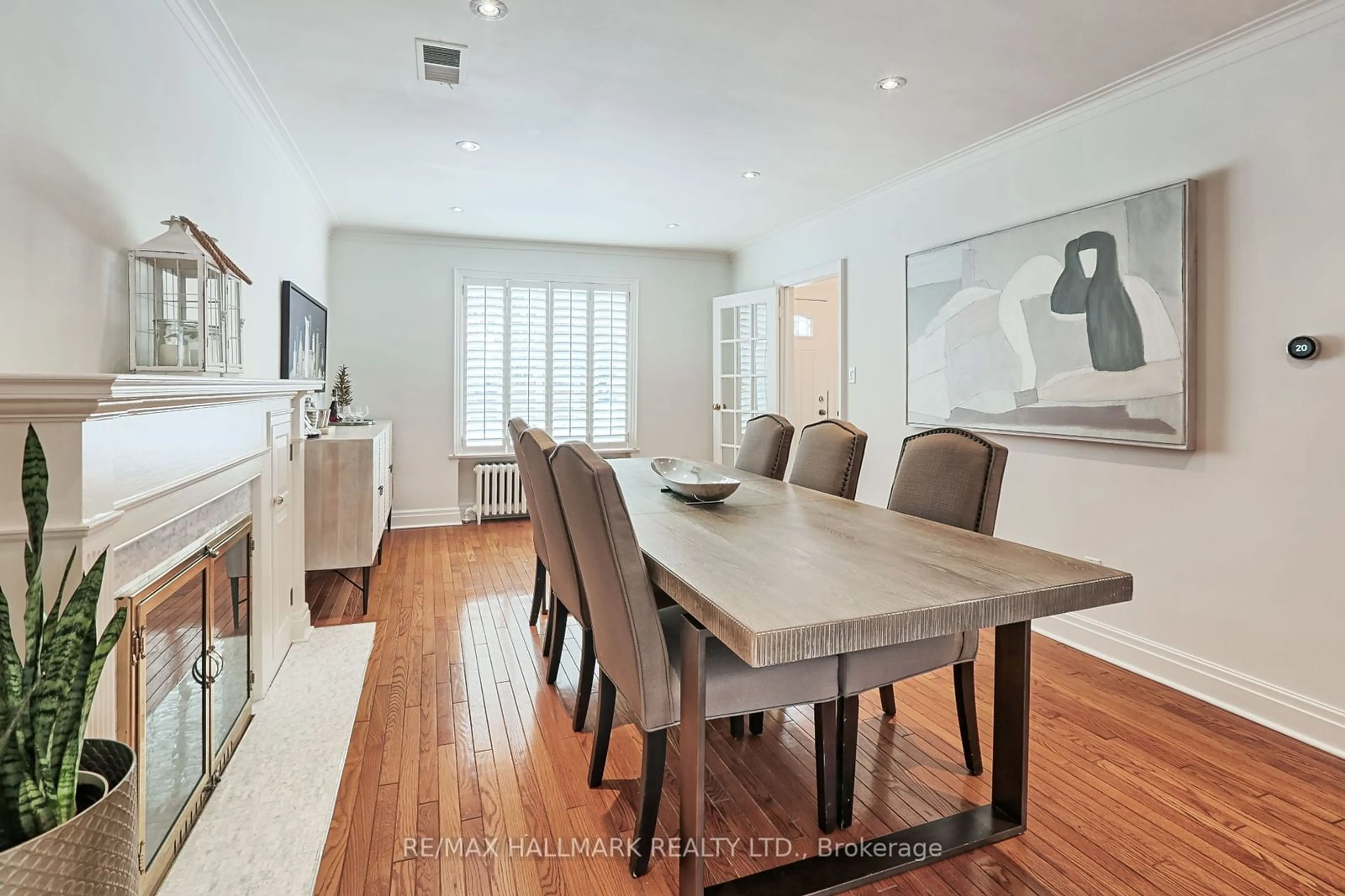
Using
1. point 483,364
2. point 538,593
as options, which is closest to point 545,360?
point 483,364

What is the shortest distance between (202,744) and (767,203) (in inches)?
167

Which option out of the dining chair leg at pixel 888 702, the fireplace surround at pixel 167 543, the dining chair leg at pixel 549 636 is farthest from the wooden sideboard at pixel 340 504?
the dining chair leg at pixel 888 702

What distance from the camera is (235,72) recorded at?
2701mm

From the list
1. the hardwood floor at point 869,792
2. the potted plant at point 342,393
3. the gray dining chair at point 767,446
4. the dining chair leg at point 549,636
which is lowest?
the hardwood floor at point 869,792

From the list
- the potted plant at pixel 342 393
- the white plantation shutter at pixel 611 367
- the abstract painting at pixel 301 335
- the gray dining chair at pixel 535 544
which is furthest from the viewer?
the white plantation shutter at pixel 611 367

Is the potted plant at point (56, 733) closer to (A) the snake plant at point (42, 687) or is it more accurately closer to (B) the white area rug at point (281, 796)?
(A) the snake plant at point (42, 687)

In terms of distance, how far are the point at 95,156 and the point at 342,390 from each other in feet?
11.9

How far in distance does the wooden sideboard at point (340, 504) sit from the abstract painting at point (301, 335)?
0.66m

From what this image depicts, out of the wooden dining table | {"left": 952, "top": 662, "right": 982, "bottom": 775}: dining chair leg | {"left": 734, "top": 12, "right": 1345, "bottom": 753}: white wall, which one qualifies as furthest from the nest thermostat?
{"left": 952, "top": 662, "right": 982, "bottom": 775}: dining chair leg

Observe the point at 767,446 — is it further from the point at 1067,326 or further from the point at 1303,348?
the point at 1303,348

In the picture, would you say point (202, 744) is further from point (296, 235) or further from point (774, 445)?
point (296, 235)

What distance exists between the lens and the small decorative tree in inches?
203

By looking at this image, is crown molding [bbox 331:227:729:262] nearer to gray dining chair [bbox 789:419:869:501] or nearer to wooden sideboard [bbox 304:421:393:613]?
wooden sideboard [bbox 304:421:393:613]

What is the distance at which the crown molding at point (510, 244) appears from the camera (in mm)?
5461
